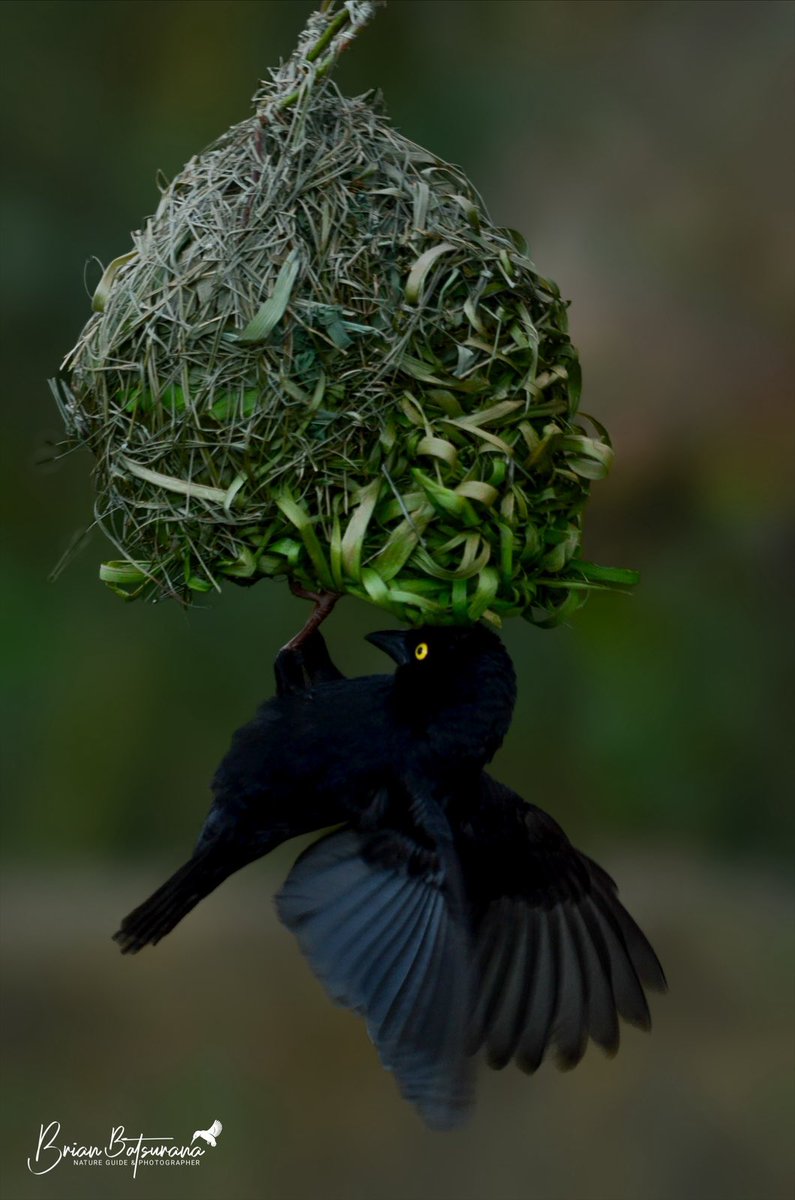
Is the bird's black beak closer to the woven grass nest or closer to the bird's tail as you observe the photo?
the woven grass nest

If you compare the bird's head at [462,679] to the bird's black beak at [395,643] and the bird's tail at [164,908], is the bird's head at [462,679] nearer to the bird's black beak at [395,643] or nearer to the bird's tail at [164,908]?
the bird's black beak at [395,643]

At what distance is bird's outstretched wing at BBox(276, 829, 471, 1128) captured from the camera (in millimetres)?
1800

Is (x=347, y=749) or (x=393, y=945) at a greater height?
(x=347, y=749)

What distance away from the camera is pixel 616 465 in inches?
152

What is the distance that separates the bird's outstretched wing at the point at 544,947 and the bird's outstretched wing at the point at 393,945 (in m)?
0.23

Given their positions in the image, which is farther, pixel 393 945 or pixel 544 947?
pixel 544 947

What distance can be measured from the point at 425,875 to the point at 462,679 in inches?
11.5

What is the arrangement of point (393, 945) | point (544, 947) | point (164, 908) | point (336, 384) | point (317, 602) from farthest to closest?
point (544, 947)
point (164, 908)
point (317, 602)
point (393, 945)
point (336, 384)

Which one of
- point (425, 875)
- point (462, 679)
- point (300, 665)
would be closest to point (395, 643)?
point (462, 679)

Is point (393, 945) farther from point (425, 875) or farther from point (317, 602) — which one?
point (317, 602)

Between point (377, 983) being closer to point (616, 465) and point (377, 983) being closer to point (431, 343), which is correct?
point (431, 343)

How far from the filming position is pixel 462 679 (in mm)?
1990

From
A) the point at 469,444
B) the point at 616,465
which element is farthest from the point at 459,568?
the point at 616,465

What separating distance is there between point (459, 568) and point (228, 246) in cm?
55
